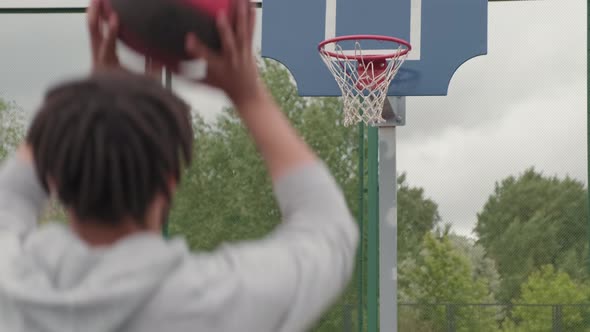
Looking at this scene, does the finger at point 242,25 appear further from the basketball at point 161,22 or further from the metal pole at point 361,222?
the metal pole at point 361,222

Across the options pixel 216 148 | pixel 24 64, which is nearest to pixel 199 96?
pixel 216 148

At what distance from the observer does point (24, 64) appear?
6.61 meters

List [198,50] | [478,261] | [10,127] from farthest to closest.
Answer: [10,127]
[478,261]
[198,50]

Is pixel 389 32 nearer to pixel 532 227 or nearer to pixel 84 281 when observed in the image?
pixel 532 227

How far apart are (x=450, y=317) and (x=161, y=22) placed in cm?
568

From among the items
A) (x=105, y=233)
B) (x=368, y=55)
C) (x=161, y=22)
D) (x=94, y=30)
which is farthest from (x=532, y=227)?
(x=105, y=233)

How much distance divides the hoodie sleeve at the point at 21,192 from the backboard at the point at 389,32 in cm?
342

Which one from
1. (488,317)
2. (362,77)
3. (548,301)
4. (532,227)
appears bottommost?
(488,317)

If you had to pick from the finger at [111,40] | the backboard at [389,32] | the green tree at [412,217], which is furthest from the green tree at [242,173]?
the finger at [111,40]

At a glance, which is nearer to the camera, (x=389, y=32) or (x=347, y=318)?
(x=389, y=32)

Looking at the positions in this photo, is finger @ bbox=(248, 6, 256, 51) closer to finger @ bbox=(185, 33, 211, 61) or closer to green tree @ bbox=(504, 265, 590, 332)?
finger @ bbox=(185, 33, 211, 61)

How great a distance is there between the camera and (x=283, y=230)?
2.16 ft

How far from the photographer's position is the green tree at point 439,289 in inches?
248

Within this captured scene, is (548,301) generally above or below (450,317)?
above
